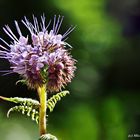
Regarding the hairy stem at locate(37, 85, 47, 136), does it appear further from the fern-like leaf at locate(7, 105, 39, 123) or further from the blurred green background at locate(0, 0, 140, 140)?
the blurred green background at locate(0, 0, 140, 140)

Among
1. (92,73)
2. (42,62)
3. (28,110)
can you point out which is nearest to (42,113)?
(28,110)

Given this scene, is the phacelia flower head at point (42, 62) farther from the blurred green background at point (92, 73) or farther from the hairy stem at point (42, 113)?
the blurred green background at point (92, 73)

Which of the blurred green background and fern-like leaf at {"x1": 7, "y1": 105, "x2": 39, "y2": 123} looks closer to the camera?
fern-like leaf at {"x1": 7, "y1": 105, "x2": 39, "y2": 123}

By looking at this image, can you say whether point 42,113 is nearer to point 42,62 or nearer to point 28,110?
point 28,110

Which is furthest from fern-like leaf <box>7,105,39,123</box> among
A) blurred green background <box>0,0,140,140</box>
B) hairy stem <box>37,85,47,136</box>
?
blurred green background <box>0,0,140,140</box>

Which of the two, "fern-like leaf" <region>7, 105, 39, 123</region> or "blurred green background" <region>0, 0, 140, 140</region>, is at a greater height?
"blurred green background" <region>0, 0, 140, 140</region>

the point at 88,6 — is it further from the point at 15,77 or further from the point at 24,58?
the point at 24,58

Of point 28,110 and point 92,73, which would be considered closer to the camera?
point 28,110

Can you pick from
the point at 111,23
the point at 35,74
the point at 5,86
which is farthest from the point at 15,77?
the point at 35,74

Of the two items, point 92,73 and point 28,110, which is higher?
point 92,73
